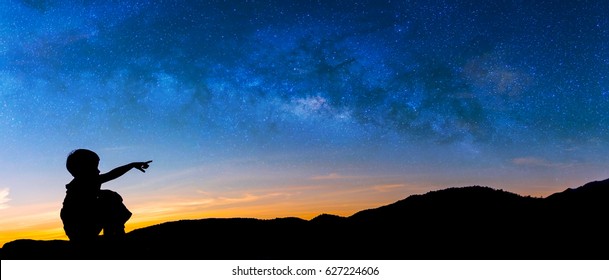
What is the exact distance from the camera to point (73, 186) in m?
6.80

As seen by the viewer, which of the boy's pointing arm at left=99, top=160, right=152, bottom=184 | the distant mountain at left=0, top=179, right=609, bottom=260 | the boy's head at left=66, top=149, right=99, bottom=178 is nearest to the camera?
the boy's head at left=66, top=149, right=99, bottom=178

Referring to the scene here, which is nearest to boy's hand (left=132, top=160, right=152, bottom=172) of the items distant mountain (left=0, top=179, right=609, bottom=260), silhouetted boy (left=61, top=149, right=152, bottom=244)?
silhouetted boy (left=61, top=149, right=152, bottom=244)

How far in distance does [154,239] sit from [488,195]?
11.8 m

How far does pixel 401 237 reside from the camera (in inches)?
368

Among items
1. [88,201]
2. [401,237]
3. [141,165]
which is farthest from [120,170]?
[401,237]

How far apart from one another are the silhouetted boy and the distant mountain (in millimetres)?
465

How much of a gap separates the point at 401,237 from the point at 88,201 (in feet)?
20.8

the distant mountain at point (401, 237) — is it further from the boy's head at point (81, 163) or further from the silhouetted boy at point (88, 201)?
the boy's head at point (81, 163)

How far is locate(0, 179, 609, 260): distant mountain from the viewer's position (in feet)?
25.2

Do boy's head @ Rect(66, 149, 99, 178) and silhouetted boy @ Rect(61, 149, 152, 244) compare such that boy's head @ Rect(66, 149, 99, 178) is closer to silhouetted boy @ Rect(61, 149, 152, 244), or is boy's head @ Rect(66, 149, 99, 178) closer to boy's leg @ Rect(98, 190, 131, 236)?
silhouetted boy @ Rect(61, 149, 152, 244)

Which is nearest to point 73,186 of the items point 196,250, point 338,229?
point 196,250

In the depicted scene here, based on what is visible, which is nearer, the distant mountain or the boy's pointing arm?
the boy's pointing arm

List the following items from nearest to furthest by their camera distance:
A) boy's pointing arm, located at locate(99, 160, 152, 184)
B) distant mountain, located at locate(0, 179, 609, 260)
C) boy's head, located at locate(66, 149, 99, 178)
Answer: boy's head, located at locate(66, 149, 99, 178)
boy's pointing arm, located at locate(99, 160, 152, 184)
distant mountain, located at locate(0, 179, 609, 260)

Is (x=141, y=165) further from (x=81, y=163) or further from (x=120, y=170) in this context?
(x=81, y=163)
